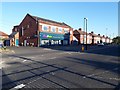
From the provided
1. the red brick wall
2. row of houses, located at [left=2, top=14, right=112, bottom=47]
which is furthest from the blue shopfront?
the red brick wall

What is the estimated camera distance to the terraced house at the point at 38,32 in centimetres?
5437

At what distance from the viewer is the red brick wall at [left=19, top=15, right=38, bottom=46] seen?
5492 centimetres

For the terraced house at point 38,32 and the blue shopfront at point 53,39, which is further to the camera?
the blue shopfront at point 53,39

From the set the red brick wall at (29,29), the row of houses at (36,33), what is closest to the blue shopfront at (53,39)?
the row of houses at (36,33)

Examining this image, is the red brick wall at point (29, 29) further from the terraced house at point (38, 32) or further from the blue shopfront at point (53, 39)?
the blue shopfront at point (53, 39)

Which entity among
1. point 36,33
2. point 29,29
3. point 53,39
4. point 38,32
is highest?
point 29,29

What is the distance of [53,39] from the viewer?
61.3 metres

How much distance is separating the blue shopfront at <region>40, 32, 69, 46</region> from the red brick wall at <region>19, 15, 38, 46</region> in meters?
2.42

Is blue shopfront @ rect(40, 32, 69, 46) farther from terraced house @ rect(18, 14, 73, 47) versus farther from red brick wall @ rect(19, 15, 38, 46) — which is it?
red brick wall @ rect(19, 15, 38, 46)

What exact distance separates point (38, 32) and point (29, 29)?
4.51 meters

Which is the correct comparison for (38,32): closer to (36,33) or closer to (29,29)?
(36,33)

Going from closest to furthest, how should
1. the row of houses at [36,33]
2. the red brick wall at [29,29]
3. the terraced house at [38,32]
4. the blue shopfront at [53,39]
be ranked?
1. the terraced house at [38,32]
2. the row of houses at [36,33]
3. the red brick wall at [29,29]
4. the blue shopfront at [53,39]

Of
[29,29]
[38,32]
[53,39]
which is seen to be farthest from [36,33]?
[53,39]

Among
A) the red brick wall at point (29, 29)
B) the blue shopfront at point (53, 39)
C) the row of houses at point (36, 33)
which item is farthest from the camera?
the blue shopfront at point (53, 39)
